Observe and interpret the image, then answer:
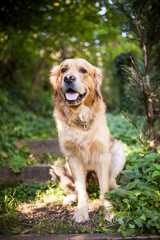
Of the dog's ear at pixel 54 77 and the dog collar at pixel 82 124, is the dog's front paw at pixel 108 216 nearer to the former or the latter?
the dog collar at pixel 82 124

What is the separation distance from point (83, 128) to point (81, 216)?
1.07 metres

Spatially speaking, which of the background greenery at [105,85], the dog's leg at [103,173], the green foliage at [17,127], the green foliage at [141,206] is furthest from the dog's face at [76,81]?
→ the green foliage at [17,127]

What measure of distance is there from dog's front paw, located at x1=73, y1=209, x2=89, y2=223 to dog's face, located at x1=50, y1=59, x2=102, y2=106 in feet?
4.33

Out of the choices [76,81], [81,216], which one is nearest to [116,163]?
[81,216]

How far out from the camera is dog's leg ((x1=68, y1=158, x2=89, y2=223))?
91.5 inches

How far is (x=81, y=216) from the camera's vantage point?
232 centimetres

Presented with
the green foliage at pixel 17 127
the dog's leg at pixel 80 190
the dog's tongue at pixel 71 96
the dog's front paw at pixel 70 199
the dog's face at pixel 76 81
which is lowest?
the dog's front paw at pixel 70 199

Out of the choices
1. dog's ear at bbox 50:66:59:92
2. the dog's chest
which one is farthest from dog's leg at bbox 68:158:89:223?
dog's ear at bbox 50:66:59:92

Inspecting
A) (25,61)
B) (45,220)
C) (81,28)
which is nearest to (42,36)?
(81,28)

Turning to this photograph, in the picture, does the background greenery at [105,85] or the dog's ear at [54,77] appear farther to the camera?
the dog's ear at [54,77]

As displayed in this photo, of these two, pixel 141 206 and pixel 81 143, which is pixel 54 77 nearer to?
pixel 81 143

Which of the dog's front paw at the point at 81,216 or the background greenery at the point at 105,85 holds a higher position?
the background greenery at the point at 105,85

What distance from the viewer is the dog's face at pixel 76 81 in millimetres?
2580

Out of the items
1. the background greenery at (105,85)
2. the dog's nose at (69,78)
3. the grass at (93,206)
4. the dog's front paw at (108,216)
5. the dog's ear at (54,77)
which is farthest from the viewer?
the dog's ear at (54,77)
